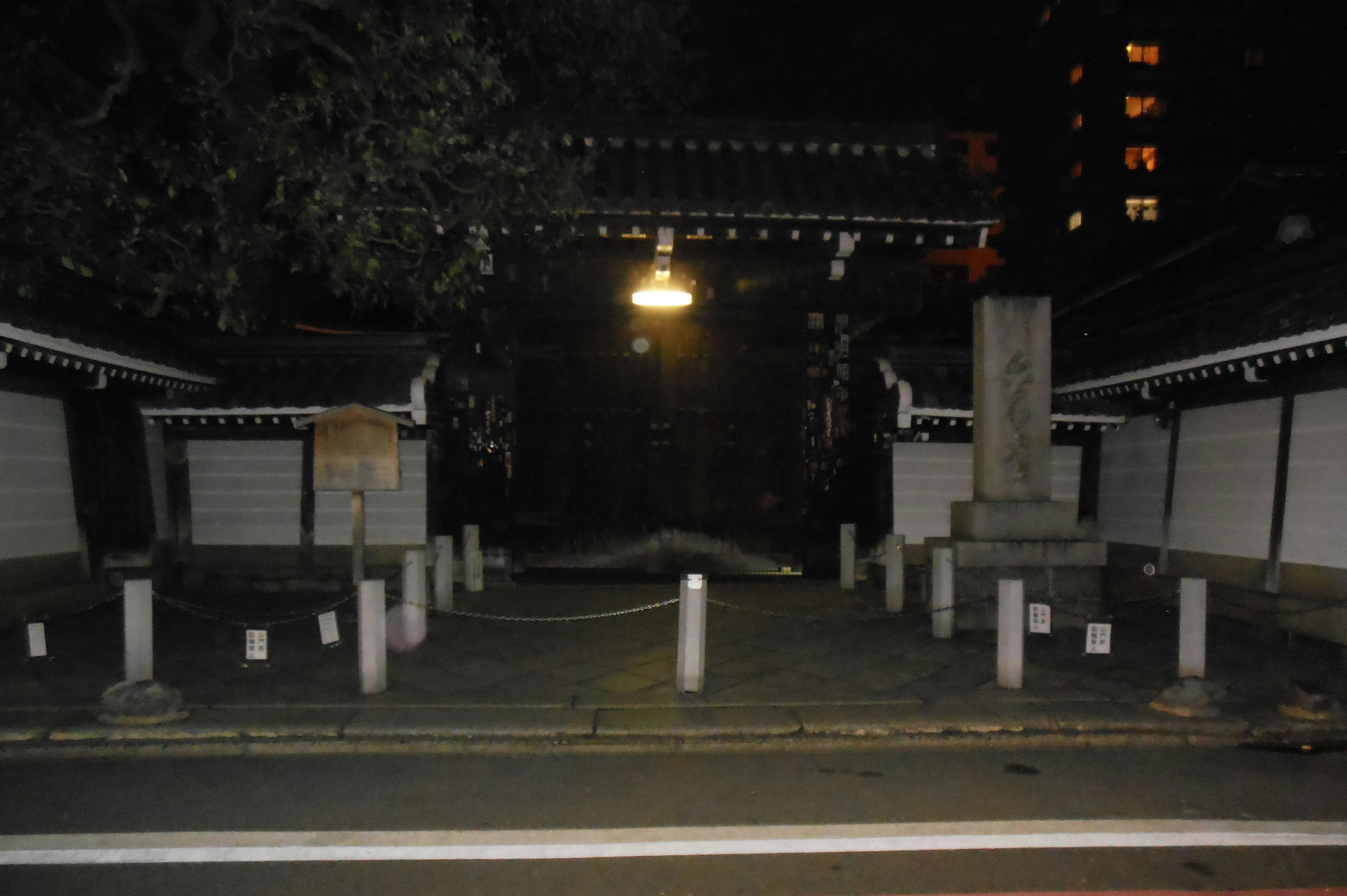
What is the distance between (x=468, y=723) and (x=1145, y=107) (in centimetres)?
4274

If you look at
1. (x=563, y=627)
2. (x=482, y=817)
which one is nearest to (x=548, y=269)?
(x=563, y=627)

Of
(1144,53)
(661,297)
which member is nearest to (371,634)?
(661,297)

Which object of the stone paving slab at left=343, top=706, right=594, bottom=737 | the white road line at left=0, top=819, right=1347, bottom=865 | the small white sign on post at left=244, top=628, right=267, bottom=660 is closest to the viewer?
the white road line at left=0, top=819, right=1347, bottom=865

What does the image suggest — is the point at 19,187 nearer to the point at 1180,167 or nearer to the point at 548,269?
the point at 548,269

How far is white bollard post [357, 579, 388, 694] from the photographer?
606 cm

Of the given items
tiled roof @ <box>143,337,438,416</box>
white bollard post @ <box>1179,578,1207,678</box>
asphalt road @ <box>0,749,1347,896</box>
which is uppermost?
tiled roof @ <box>143,337,438,416</box>

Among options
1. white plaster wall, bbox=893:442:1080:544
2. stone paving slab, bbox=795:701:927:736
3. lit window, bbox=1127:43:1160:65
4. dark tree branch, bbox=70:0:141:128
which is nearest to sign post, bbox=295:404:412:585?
dark tree branch, bbox=70:0:141:128

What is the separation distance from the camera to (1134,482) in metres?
11.0

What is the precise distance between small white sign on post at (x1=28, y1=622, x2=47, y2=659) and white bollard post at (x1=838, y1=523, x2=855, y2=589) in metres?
8.44

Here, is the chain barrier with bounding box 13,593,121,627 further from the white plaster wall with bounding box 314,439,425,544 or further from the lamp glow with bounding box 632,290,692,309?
the lamp glow with bounding box 632,290,692,309

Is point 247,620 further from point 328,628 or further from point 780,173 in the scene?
point 780,173

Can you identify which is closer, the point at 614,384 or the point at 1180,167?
the point at 614,384

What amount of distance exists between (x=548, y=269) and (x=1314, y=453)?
8652 millimetres

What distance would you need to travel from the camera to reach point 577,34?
1010 centimetres
